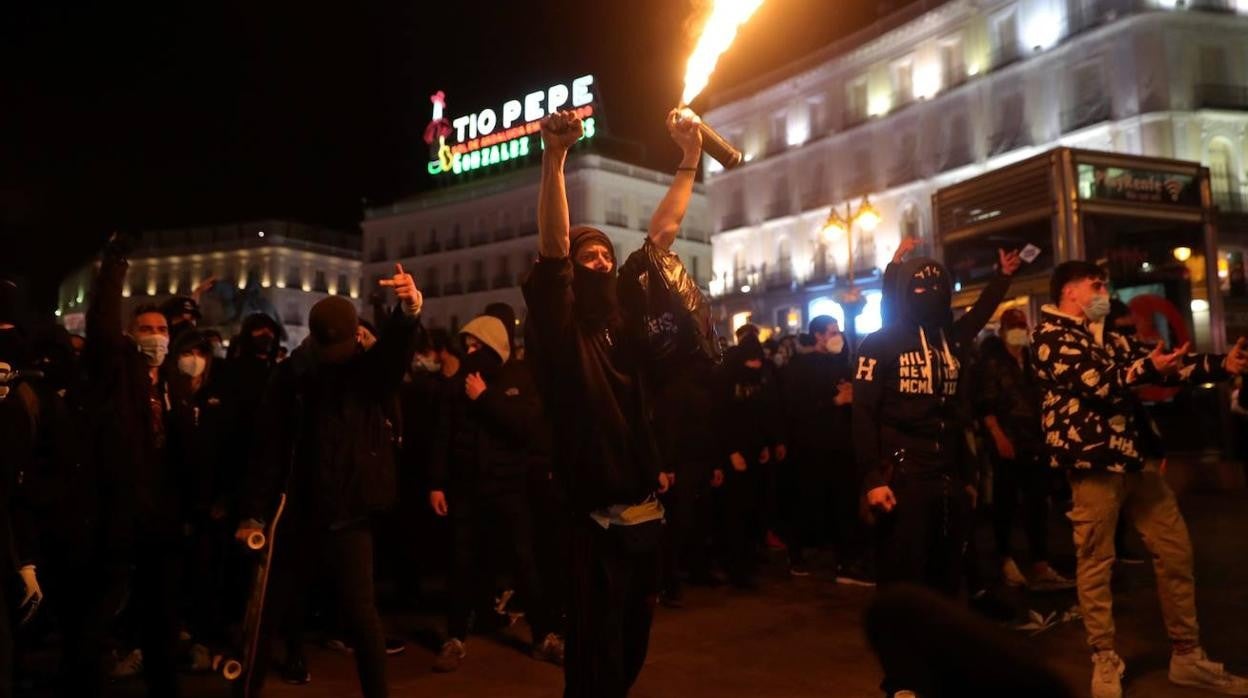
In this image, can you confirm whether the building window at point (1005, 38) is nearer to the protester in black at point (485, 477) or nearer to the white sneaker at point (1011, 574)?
the white sneaker at point (1011, 574)

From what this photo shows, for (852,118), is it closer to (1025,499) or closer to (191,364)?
(1025,499)

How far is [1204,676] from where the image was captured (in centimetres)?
457

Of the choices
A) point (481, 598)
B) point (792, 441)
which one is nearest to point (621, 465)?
point (481, 598)

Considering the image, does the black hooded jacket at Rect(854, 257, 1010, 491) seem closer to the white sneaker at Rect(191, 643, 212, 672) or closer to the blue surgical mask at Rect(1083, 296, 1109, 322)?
the blue surgical mask at Rect(1083, 296, 1109, 322)

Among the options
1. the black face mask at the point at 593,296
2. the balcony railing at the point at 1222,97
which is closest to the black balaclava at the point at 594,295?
the black face mask at the point at 593,296

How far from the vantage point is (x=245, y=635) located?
13.5 feet

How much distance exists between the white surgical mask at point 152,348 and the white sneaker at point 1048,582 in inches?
254

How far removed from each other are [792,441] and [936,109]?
35.9m

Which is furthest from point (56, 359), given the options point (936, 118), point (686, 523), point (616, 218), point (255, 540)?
point (616, 218)

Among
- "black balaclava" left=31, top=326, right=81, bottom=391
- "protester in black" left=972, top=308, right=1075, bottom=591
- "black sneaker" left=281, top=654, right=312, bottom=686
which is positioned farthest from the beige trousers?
"black balaclava" left=31, top=326, right=81, bottom=391

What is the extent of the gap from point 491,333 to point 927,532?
307 cm

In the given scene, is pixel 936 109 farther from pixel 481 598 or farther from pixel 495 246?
pixel 481 598

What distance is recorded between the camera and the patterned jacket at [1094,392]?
461cm

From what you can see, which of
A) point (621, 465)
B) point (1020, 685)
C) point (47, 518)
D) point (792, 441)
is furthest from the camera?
point (792, 441)
